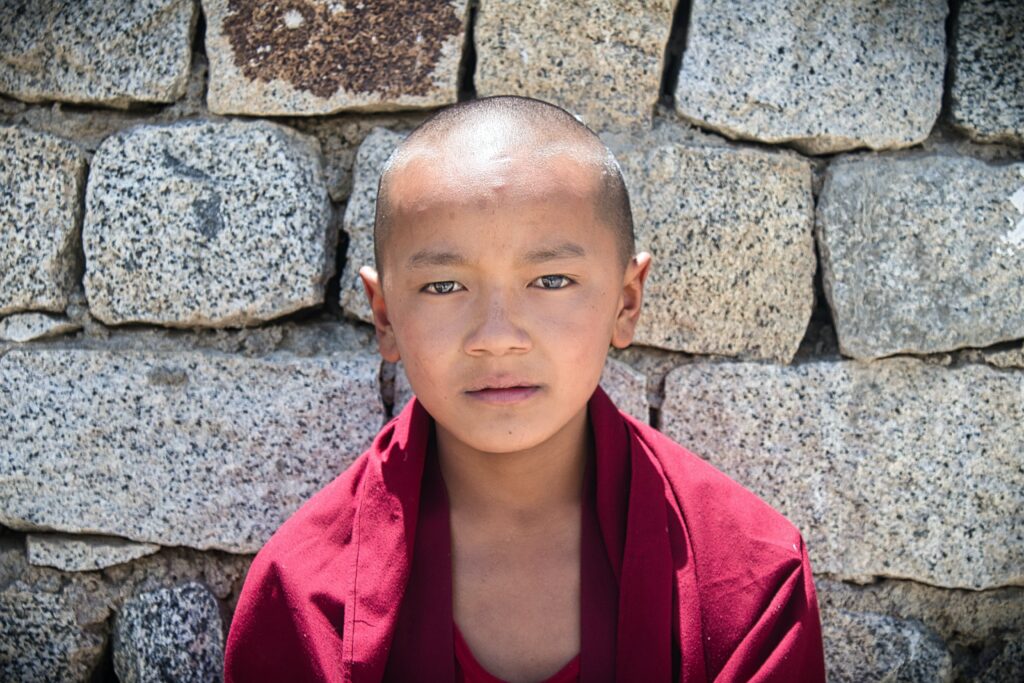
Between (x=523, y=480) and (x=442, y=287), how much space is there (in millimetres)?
450

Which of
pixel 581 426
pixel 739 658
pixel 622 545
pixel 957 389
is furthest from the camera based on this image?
pixel 957 389

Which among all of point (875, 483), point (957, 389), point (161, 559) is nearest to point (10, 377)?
point (161, 559)

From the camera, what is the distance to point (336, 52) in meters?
2.09

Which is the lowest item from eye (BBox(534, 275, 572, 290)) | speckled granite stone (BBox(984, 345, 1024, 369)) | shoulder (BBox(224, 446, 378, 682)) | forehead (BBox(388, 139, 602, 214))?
shoulder (BBox(224, 446, 378, 682))

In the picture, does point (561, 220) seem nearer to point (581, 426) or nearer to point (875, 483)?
point (581, 426)

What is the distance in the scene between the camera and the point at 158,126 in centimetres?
214

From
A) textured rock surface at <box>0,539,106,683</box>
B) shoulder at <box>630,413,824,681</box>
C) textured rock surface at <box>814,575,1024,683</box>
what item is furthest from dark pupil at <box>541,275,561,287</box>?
textured rock surface at <box>0,539,106,683</box>

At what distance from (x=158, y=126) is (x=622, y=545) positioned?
4.66 feet

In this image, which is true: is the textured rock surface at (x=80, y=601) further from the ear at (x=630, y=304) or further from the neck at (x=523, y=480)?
the ear at (x=630, y=304)

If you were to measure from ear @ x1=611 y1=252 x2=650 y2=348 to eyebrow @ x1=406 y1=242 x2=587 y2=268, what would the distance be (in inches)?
9.0

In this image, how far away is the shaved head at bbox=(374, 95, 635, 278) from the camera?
5.39ft

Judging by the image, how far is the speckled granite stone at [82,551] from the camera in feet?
7.20

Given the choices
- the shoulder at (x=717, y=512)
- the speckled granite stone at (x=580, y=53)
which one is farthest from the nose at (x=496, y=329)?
the speckled granite stone at (x=580, y=53)

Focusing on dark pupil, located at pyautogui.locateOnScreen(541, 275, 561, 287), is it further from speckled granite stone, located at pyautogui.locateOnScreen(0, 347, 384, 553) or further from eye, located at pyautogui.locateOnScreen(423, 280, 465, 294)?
speckled granite stone, located at pyautogui.locateOnScreen(0, 347, 384, 553)
